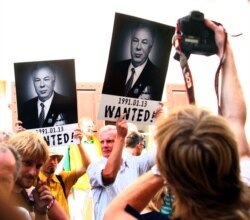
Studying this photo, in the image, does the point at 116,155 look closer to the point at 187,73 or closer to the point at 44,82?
the point at 44,82

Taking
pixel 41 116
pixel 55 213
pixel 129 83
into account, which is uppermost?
pixel 129 83

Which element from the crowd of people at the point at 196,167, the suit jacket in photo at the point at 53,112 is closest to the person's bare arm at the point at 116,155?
the suit jacket in photo at the point at 53,112

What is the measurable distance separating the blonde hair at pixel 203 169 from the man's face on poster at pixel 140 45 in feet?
5.16

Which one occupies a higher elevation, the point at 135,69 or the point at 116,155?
the point at 135,69

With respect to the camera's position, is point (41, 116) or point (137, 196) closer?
point (137, 196)

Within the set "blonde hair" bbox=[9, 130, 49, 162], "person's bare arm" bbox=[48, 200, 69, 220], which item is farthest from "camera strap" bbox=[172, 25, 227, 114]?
"person's bare arm" bbox=[48, 200, 69, 220]

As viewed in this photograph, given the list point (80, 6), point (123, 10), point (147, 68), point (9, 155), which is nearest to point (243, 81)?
point (123, 10)

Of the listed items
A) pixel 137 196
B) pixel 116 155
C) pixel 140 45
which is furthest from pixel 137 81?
pixel 137 196

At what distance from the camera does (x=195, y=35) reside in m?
1.67

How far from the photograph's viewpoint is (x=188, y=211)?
1054 millimetres

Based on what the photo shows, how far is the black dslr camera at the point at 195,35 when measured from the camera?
1.66 m

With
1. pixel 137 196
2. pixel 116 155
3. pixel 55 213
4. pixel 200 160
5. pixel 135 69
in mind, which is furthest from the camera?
pixel 135 69

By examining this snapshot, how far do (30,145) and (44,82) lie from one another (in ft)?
3.12

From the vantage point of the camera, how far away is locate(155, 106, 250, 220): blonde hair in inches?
41.1
